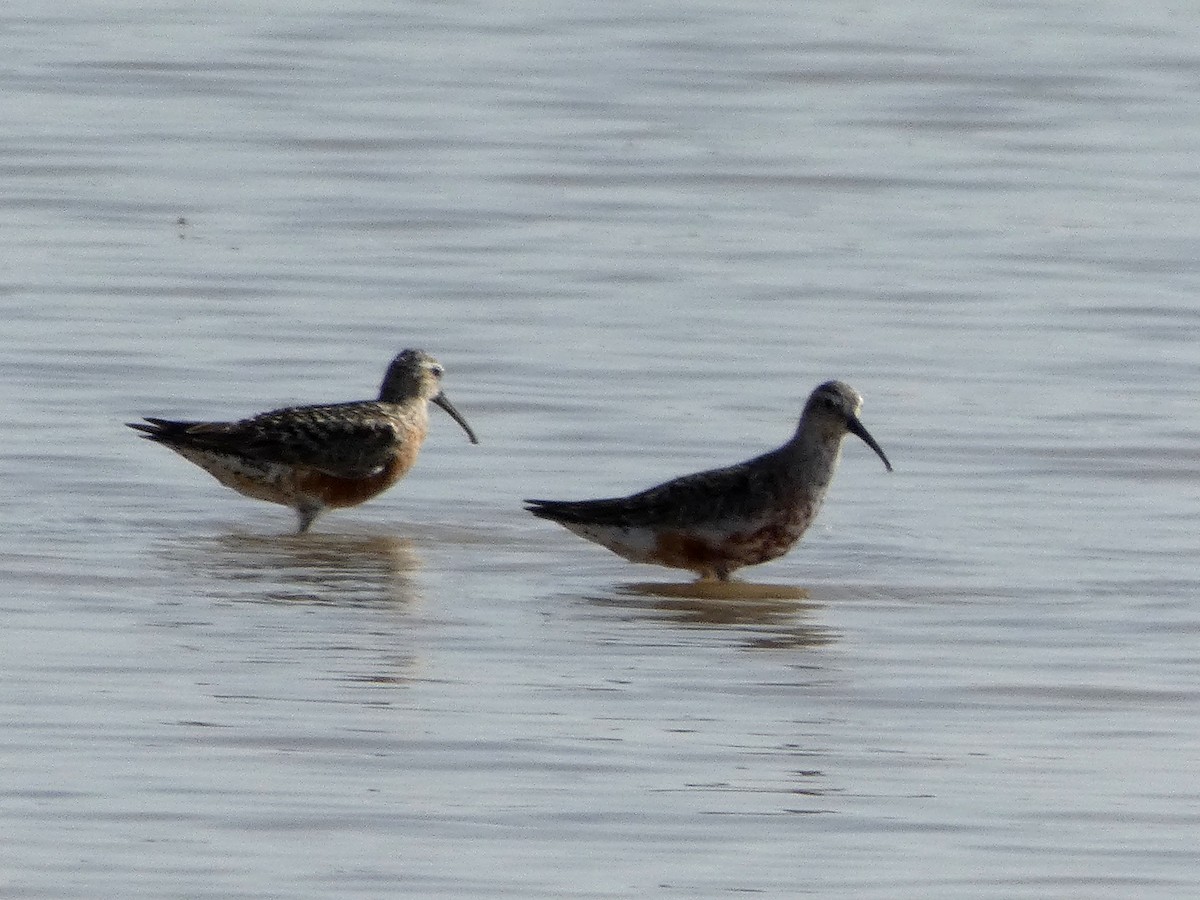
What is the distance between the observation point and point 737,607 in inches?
465

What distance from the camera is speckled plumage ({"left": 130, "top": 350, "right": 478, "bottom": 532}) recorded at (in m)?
13.7

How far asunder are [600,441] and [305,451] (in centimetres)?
189

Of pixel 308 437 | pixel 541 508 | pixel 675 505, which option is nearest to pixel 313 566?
pixel 541 508

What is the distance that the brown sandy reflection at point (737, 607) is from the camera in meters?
11.1

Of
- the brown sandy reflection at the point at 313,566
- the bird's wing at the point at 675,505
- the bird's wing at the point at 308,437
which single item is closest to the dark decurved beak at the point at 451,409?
the bird's wing at the point at 308,437

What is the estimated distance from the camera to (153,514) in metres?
13.6

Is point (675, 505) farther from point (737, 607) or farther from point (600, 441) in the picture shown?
point (600, 441)

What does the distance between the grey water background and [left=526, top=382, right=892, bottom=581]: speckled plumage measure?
0.25 metres

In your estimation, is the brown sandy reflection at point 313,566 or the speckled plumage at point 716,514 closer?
the brown sandy reflection at point 313,566

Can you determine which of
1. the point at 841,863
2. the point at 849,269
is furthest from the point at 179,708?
the point at 849,269

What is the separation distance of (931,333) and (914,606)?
6266 millimetres

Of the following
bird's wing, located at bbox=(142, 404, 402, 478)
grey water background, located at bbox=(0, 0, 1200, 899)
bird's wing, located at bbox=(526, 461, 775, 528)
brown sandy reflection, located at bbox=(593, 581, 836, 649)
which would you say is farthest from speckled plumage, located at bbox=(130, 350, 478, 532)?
brown sandy reflection, located at bbox=(593, 581, 836, 649)

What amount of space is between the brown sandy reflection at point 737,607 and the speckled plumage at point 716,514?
0.13 metres

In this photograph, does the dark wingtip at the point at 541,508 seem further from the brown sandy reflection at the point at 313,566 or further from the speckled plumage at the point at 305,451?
the speckled plumage at the point at 305,451
